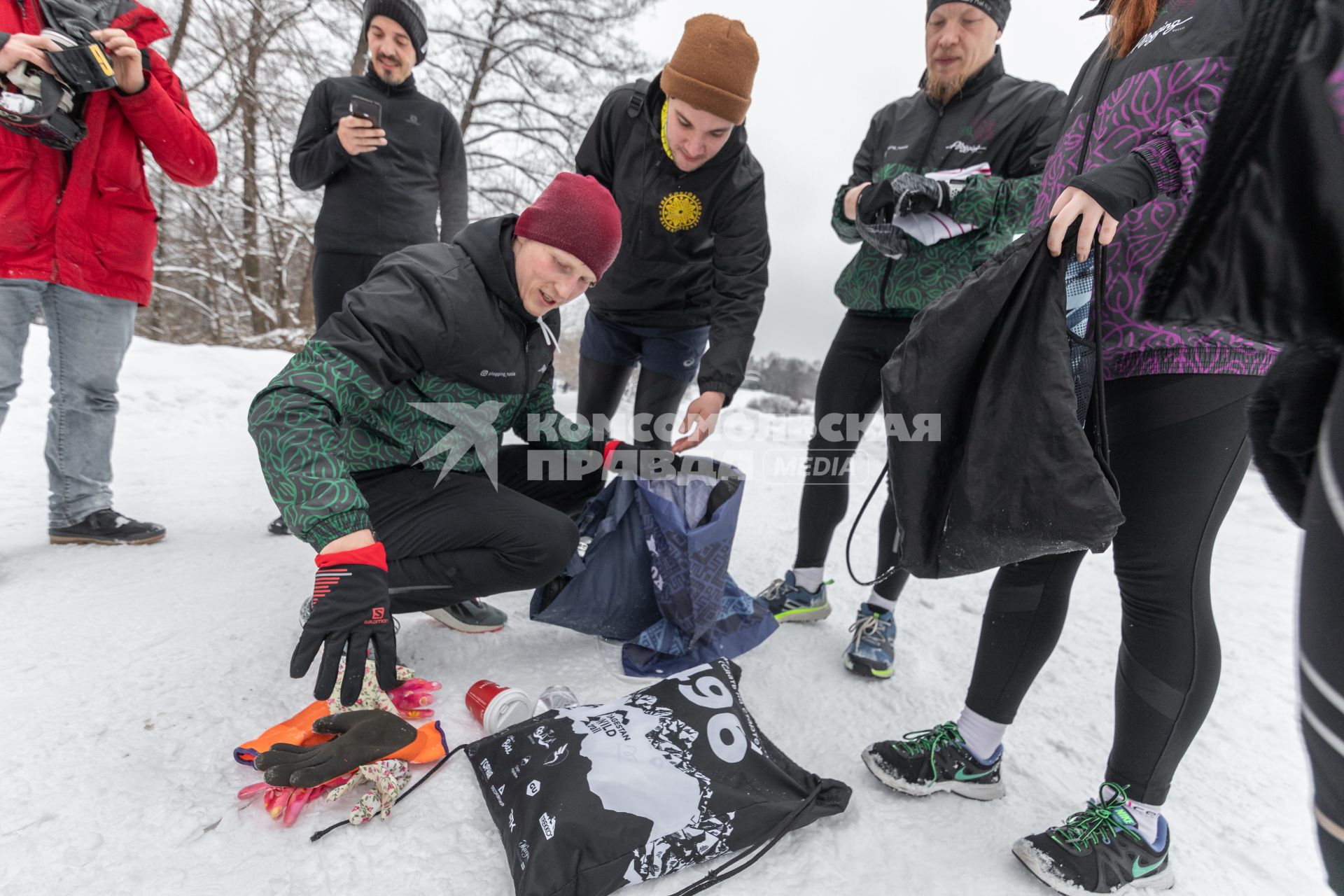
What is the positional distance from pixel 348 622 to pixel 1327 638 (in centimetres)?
131

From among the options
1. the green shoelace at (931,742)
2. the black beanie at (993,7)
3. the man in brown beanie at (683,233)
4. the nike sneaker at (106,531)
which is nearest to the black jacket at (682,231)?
the man in brown beanie at (683,233)

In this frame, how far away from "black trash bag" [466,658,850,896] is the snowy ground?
0.07 meters

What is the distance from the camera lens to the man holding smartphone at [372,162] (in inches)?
100

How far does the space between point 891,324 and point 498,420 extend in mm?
1288

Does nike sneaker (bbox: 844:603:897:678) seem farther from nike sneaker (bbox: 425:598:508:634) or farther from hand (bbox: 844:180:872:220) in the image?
hand (bbox: 844:180:872:220)

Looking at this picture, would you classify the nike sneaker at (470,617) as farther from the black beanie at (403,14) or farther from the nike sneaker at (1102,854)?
the black beanie at (403,14)

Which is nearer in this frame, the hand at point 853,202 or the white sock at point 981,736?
the white sock at point 981,736

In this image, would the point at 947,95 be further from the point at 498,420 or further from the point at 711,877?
the point at 711,877

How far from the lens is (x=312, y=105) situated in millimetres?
2617

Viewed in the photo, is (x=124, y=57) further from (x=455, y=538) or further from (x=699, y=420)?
(x=699, y=420)

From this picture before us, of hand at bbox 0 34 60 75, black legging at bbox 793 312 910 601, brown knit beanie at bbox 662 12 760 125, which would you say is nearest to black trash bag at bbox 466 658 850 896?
black legging at bbox 793 312 910 601

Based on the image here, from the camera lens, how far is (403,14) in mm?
2498

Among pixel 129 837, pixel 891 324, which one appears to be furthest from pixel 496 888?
pixel 891 324

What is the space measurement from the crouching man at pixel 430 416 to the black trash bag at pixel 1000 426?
0.89 metres
